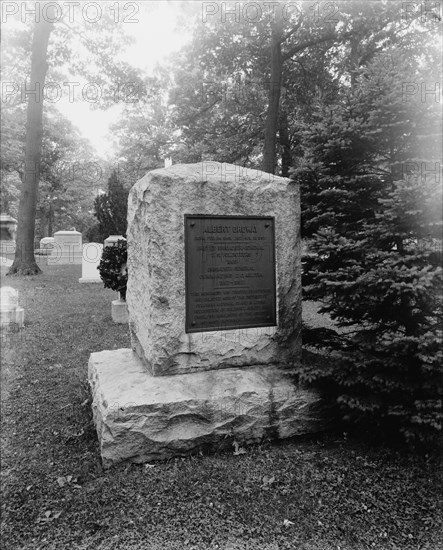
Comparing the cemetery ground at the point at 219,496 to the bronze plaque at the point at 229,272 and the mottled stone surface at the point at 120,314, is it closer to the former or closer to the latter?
the bronze plaque at the point at 229,272

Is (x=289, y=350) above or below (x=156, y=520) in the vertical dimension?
above

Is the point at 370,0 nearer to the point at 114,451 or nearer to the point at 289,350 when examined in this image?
the point at 289,350

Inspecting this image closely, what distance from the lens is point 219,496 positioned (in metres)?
2.76

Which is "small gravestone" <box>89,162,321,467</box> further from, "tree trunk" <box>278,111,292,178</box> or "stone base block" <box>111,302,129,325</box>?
"tree trunk" <box>278,111,292,178</box>

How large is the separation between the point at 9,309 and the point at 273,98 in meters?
11.9

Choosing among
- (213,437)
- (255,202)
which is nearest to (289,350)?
(213,437)

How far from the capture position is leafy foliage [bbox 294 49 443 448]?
9.99ft

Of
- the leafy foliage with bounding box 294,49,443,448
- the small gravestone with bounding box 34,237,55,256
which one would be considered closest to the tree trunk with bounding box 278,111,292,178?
the leafy foliage with bounding box 294,49,443,448

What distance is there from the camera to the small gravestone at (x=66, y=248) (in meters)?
23.6

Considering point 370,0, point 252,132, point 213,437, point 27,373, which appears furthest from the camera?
point 252,132

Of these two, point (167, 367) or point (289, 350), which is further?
point (289, 350)

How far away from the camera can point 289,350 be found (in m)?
3.88

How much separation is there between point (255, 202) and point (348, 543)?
100 inches

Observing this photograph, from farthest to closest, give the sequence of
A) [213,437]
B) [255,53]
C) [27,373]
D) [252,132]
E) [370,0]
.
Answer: [252,132] → [255,53] → [370,0] → [27,373] → [213,437]
